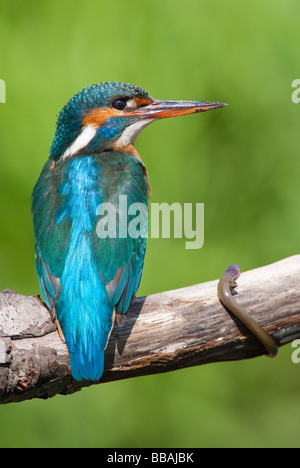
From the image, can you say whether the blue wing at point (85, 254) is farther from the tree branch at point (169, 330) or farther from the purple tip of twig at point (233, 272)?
the purple tip of twig at point (233, 272)

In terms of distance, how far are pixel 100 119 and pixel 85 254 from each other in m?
0.60

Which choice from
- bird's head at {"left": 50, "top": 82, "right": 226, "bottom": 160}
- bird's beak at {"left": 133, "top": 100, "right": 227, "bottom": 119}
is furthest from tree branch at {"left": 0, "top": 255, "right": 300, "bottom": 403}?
bird's beak at {"left": 133, "top": 100, "right": 227, "bottom": 119}

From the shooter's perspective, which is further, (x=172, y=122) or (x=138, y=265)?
(x=172, y=122)

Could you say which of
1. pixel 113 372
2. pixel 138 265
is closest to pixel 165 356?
pixel 113 372

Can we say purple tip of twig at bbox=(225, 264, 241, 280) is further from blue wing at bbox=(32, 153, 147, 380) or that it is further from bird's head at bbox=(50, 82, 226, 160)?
bird's head at bbox=(50, 82, 226, 160)

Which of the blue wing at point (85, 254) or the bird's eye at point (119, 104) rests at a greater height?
the bird's eye at point (119, 104)

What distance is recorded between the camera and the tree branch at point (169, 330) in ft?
7.18

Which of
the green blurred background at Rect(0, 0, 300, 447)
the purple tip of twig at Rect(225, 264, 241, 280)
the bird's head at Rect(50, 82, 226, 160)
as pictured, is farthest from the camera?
the green blurred background at Rect(0, 0, 300, 447)

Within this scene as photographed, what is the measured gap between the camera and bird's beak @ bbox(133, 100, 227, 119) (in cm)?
263

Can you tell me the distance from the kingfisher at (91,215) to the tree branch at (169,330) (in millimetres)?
90

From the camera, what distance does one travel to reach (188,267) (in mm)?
3152

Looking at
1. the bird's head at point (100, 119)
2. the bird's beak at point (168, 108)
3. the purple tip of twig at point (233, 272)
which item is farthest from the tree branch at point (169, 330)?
the bird's beak at point (168, 108)
